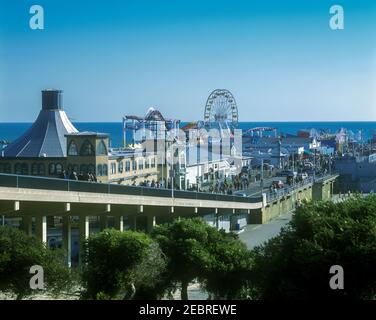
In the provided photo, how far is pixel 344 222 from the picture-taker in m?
13.8

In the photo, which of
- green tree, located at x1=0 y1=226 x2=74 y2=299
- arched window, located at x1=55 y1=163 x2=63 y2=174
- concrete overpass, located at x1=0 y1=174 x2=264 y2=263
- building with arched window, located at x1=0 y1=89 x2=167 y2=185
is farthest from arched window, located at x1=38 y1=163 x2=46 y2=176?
green tree, located at x1=0 y1=226 x2=74 y2=299

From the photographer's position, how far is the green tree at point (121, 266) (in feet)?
46.2

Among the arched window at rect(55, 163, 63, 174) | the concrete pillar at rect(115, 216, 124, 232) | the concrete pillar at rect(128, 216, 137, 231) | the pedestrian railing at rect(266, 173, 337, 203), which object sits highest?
the arched window at rect(55, 163, 63, 174)

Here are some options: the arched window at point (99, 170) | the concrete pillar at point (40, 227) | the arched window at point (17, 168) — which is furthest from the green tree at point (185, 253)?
the arched window at point (17, 168)

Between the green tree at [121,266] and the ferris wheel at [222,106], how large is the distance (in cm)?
4435

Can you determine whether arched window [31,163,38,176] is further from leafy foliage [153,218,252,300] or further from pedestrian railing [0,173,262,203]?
leafy foliage [153,218,252,300]

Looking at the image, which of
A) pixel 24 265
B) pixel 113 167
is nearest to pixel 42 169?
pixel 113 167

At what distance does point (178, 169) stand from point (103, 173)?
1018 centimetres

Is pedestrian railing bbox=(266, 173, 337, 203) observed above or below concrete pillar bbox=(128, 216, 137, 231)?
below

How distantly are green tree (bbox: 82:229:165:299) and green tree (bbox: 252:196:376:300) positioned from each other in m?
1.90

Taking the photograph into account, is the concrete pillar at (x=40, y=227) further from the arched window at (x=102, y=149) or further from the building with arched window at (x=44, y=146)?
the arched window at (x=102, y=149)

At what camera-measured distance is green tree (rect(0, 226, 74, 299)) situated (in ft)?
46.9
